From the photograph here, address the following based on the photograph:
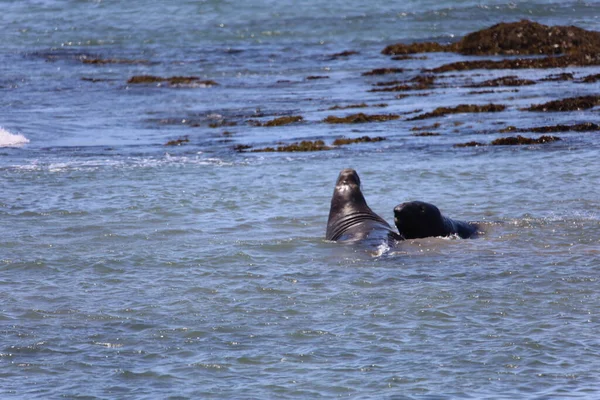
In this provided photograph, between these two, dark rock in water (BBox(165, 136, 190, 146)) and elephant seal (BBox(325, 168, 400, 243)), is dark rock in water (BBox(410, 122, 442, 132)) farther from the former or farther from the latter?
elephant seal (BBox(325, 168, 400, 243))

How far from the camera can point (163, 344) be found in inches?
253

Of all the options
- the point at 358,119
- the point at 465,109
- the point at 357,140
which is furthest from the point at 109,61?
the point at 357,140

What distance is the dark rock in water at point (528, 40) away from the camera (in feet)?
96.8

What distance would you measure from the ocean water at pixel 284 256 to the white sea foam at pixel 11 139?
35mm

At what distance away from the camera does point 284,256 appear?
29.7 ft

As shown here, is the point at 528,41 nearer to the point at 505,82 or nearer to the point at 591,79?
the point at 505,82

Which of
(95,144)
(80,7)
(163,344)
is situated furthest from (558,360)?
(80,7)

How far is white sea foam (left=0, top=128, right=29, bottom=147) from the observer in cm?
1747

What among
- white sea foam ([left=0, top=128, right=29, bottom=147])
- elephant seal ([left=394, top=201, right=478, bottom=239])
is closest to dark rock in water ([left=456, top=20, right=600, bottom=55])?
white sea foam ([left=0, top=128, right=29, bottom=147])

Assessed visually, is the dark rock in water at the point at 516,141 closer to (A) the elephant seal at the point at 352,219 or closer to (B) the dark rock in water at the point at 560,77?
(A) the elephant seal at the point at 352,219

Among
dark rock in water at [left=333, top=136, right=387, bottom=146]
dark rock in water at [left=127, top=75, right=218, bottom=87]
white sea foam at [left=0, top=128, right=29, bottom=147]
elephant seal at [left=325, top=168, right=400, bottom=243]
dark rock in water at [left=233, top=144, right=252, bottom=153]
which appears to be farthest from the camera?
dark rock in water at [left=127, top=75, right=218, bottom=87]

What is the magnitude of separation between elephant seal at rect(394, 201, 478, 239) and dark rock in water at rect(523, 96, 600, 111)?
388 inches

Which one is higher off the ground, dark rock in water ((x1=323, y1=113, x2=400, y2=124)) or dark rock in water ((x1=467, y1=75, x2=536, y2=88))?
dark rock in water ((x1=467, y1=75, x2=536, y2=88))

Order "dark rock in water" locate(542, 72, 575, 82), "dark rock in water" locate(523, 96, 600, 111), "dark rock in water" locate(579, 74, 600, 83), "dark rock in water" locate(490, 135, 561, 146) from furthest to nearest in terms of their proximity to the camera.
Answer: "dark rock in water" locate(542, 72, 575, 82), "dark rock in water" locate(579, 74, 600, 83), "dark rock in water" locate(523, 96, 600, 111), "dark rock in water" locate(490, 135, 561, 146)
